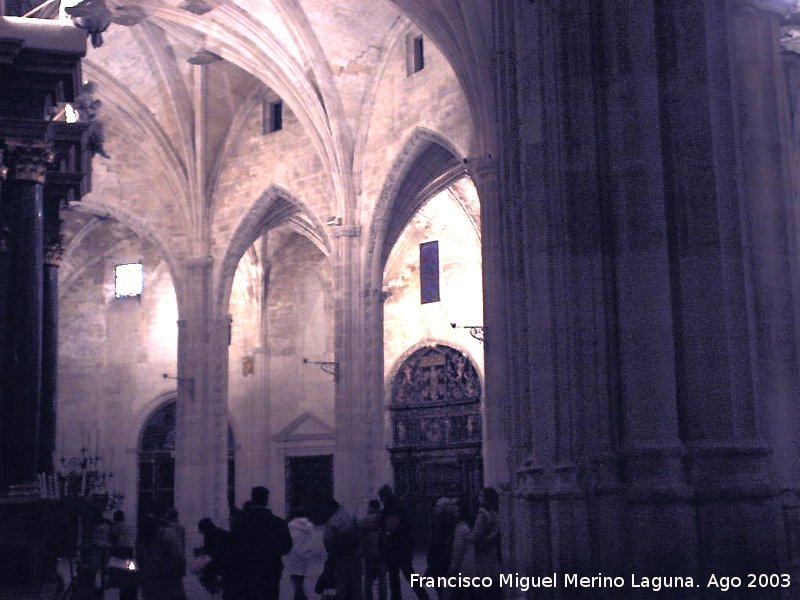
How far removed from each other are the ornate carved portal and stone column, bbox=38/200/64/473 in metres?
14.6

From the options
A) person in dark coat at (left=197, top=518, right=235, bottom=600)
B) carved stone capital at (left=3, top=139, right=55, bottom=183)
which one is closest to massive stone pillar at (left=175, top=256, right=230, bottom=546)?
carved stone capital at (left=3, top=139, right=55, bottom=183)

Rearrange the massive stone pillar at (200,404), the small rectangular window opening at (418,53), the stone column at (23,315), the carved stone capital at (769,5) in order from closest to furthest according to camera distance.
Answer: the carved stone capital at (769,5) → the stone column at (23,315) → the small rectangular window opening at (418,53) → the massive stone pillar at (200,404)

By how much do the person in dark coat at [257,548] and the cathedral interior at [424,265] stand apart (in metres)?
1.62

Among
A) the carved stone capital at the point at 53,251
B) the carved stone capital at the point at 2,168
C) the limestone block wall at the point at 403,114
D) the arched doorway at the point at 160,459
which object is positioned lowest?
the arched doorway at the point at 160,459

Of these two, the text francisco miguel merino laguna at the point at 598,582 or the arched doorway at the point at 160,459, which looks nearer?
the text francisco miguel merino laguna at the point at 598,582

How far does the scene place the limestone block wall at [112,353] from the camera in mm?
31594

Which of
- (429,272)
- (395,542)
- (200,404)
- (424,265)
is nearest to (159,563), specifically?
(395,542)

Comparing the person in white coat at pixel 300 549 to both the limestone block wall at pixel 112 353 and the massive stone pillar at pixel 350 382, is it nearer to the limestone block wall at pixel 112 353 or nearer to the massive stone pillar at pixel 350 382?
the massive stone pillar at pixel 350 382

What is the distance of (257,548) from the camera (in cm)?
805

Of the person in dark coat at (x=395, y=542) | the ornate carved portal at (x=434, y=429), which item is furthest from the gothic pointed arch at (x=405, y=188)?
the person in dark coat at (x=395, y=542)

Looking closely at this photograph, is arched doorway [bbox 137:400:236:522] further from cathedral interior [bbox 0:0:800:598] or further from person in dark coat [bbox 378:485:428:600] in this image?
person in dark coat [bbox 378:485:428:600]

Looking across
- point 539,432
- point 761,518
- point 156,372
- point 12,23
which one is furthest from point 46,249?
point 156,372

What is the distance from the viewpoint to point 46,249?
47.0 feet

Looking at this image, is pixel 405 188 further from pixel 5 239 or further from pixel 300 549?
pixel 300 549
